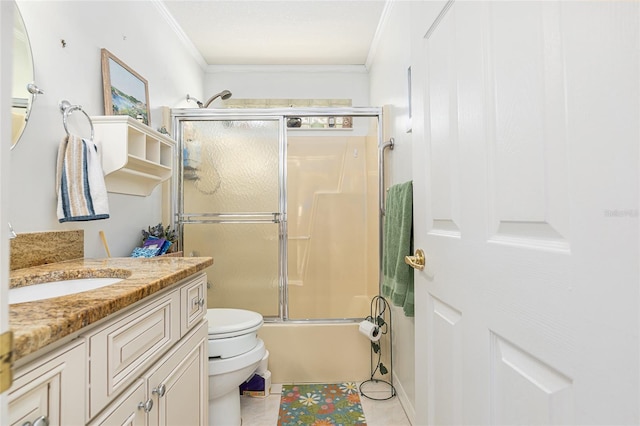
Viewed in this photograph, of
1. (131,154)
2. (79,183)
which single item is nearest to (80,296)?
(79,183)

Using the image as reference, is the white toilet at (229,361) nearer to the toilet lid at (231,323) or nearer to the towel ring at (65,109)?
the toilet lid at (231,323)

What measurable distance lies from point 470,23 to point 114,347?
993 mm

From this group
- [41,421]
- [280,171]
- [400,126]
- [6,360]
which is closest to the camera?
[6,360]

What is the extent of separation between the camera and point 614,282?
382 millimetres

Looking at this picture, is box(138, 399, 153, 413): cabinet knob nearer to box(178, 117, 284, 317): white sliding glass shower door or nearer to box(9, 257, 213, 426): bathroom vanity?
box(9, 257, 213, 426): bathroom vanity

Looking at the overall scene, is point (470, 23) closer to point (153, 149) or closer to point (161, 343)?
point (161, 343)

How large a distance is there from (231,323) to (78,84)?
121 centimetres

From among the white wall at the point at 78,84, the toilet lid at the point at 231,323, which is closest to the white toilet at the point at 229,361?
the toilet lid at the point at 231,323

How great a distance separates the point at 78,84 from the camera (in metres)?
1.33

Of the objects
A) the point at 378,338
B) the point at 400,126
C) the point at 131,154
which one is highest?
the point at 400,126

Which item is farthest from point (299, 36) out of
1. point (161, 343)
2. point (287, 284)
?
point (161, 343)

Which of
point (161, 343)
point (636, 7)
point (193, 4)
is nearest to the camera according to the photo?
point (636, 7)

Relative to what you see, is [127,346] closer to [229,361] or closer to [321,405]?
[229,361]

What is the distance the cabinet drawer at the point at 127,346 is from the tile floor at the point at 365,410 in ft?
3.30
